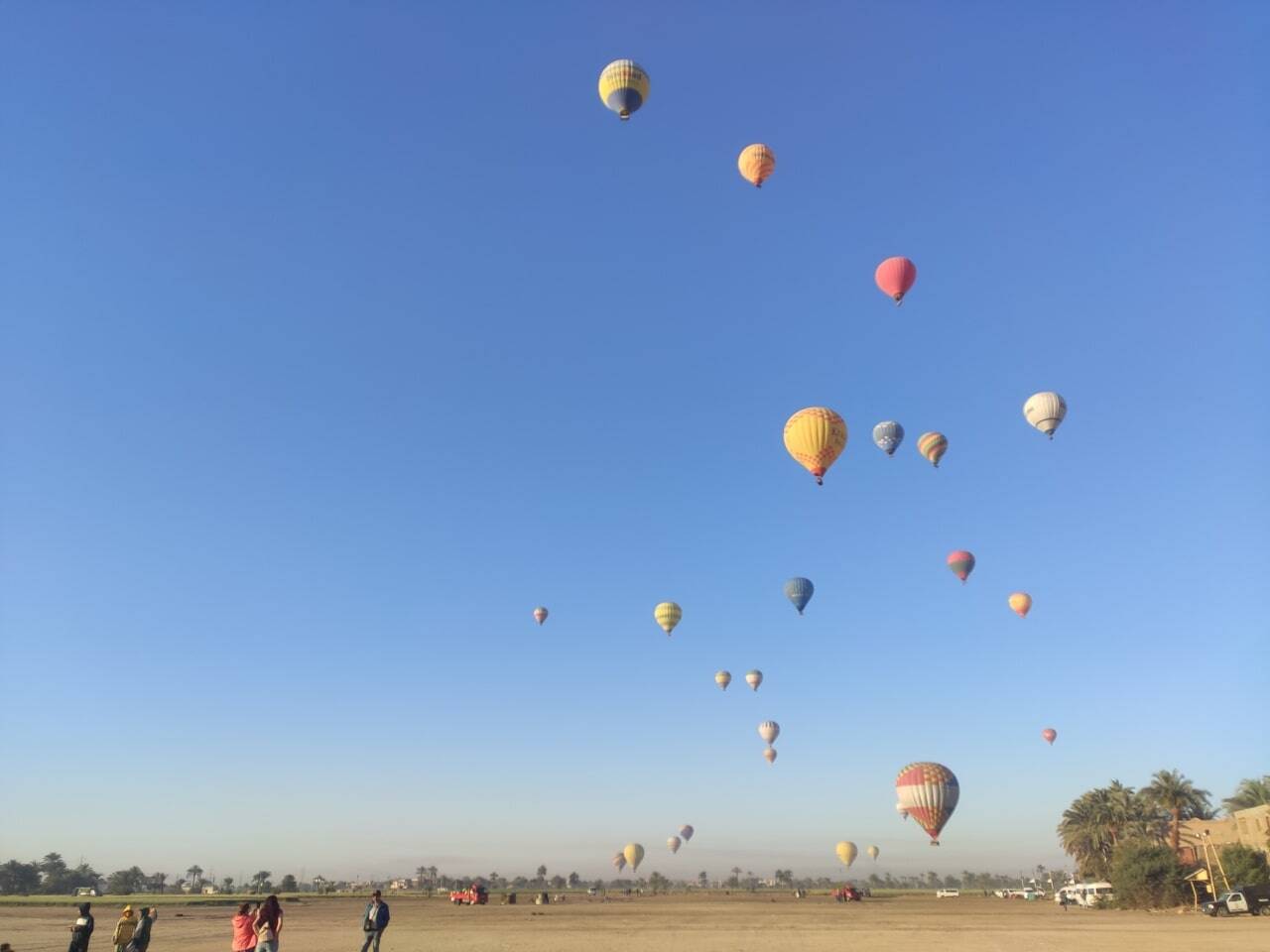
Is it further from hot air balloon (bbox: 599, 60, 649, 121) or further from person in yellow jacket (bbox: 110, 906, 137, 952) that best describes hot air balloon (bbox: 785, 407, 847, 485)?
person in yellow jacket (bbox: 110, 906, 137, 952)

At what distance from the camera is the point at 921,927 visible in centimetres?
4056

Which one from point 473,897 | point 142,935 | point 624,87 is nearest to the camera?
point 142,935

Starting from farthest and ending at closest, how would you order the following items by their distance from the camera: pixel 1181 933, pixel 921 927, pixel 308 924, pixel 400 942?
1. pixel 308 924
2. pixel 921 927
3. pixel 1181 933
4. pixel 400 942

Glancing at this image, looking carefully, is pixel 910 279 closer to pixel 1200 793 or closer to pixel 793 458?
pixel 793 458

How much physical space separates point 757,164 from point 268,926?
44.6m

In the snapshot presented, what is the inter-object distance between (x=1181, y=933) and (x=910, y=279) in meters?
34.2

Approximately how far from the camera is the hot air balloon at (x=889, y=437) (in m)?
54.3

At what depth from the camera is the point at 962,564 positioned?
59.7 m

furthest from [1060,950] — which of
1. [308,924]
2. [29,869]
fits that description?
[29,869]

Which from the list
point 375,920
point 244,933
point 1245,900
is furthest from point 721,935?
point 1245,900

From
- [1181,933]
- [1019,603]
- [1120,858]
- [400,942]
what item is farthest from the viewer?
[1019,603]

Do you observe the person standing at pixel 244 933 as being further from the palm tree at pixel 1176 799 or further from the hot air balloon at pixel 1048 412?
the palm tree at pixel 1176 799

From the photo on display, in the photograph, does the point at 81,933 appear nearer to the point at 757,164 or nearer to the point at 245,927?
the point at 245,927

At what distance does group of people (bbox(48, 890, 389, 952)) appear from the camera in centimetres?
1714
